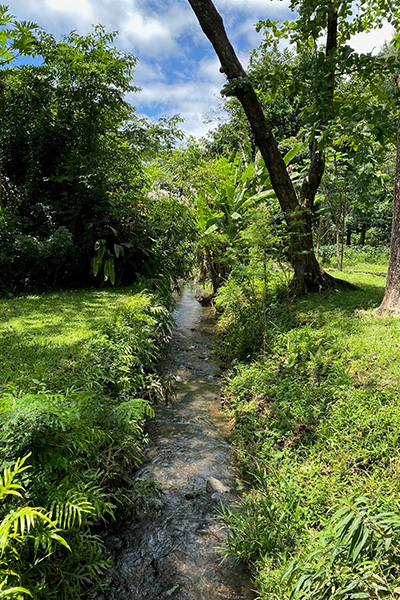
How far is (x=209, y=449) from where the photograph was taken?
3.98 metres

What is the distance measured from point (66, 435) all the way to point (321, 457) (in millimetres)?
2087

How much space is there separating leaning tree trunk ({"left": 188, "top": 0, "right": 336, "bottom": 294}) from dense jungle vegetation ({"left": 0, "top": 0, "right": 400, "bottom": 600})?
3.6 inches

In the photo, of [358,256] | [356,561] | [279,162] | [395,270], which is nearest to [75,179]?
[279,162]

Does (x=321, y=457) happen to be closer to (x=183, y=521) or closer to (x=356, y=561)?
(x=356, y=561)

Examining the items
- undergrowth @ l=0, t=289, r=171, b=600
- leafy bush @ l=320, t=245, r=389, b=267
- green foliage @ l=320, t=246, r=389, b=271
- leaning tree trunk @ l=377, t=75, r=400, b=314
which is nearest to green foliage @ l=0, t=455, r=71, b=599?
undergrowth @ l=0, t=289, r=171, b=600

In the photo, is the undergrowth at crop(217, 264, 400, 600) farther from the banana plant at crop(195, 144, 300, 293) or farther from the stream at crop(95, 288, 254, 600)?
the banana plant at crop(195, 144, 300, 293)

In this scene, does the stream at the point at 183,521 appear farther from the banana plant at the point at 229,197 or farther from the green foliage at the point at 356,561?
the banana plant at the point at 229,197

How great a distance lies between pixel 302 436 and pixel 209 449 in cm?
116

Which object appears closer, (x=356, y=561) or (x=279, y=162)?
(x=356, y=561)

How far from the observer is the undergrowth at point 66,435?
73.0 inches

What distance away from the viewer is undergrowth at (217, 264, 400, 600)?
6.15 feet

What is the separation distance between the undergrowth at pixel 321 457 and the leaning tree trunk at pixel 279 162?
1326 mm

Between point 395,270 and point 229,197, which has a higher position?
point 229,197

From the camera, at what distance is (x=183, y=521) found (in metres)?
2.96
